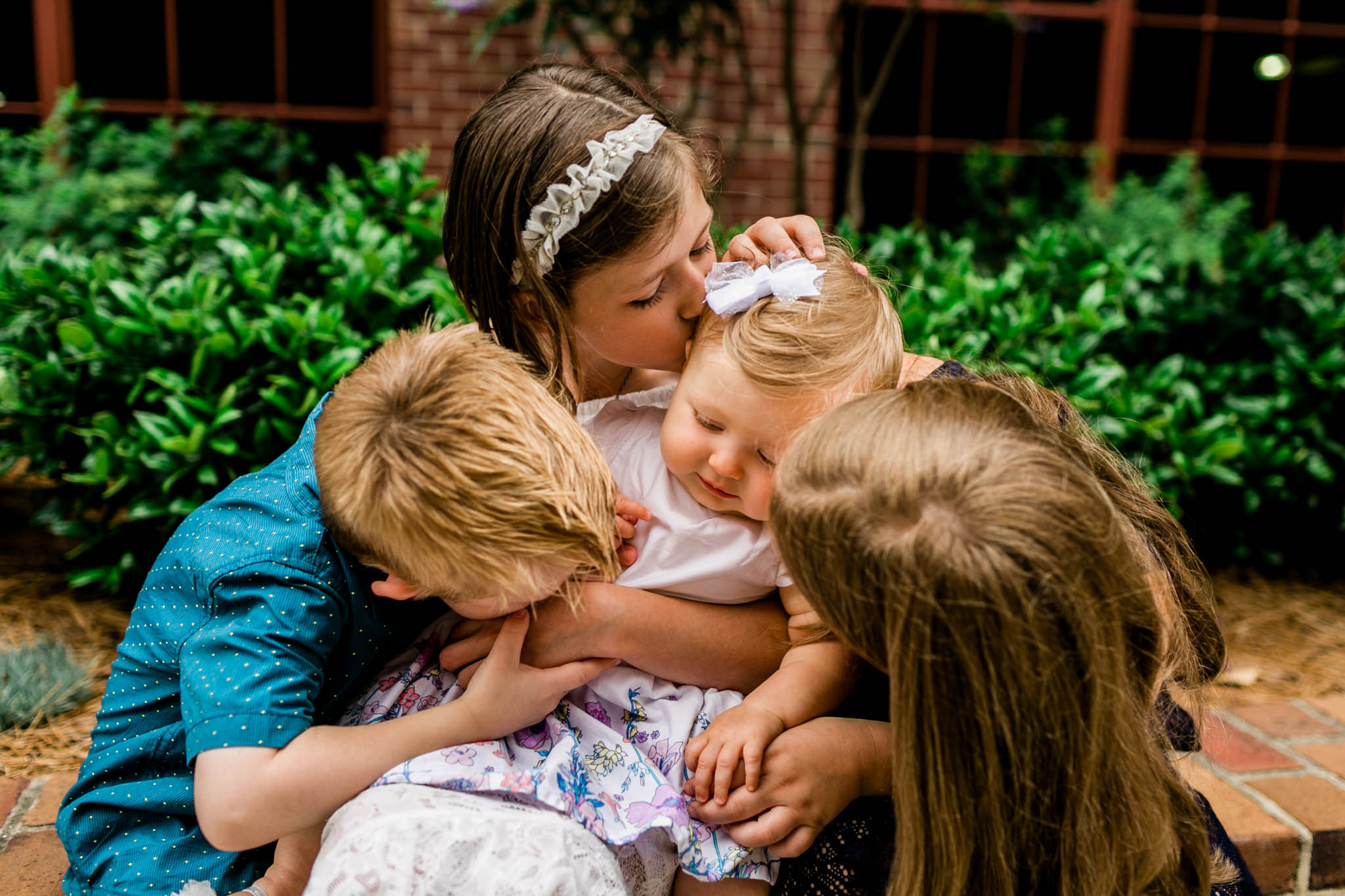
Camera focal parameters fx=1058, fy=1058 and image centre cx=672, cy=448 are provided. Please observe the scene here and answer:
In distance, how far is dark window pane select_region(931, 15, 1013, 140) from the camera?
677 centimetres

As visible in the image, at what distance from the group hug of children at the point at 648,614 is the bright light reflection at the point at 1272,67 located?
672 cm

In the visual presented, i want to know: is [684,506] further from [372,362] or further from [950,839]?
[950,839]

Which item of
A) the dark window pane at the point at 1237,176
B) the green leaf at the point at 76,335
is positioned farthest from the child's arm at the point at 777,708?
the dark window pane at the point at 1237,176

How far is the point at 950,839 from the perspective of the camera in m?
1.39

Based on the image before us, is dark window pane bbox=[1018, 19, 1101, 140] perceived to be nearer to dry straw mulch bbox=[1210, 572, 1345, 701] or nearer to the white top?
dry straw mulch bbox=[1210, 572, 1345, 701]

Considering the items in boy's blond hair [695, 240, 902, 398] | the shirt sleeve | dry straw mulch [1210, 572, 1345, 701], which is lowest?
dry straw mulch [1210, 572, 1345, 701]

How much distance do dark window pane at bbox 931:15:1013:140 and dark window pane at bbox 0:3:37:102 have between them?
5255mm

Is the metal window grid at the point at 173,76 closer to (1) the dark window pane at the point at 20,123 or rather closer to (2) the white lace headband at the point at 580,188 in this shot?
(1) the dark window pane at the point at 20,123

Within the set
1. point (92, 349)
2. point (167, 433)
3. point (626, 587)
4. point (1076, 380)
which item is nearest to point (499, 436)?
point (626, 587)

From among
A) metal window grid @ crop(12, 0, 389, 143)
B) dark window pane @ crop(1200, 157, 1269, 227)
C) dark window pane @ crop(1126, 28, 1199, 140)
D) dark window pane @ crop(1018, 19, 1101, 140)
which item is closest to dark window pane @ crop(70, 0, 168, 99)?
metal window grid @ crop(12, 0, 389, 143)

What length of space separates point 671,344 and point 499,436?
57cm

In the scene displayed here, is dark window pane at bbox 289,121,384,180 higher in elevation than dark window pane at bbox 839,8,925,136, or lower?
lower

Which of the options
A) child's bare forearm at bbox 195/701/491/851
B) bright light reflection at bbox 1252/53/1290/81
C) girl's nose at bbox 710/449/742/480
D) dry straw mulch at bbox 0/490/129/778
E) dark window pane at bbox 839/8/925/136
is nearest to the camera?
child's bare forearm at bbox 195/701/491/851

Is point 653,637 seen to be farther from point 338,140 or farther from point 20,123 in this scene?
point 20,123
